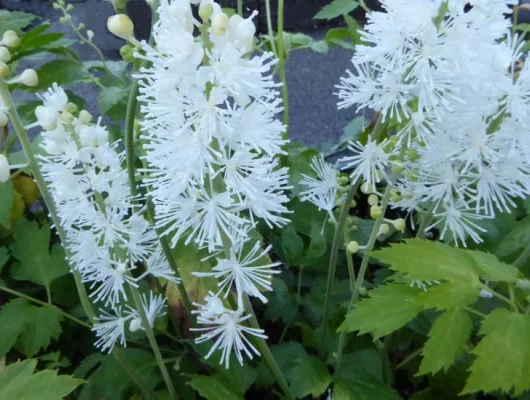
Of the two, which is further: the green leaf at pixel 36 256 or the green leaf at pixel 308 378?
the green leaf at pixel 36 256

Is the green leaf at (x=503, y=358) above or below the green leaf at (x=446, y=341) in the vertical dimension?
above

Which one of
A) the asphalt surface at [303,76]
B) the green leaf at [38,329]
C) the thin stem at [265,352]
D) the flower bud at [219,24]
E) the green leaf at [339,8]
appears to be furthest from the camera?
the asphalt surface at [303,76]

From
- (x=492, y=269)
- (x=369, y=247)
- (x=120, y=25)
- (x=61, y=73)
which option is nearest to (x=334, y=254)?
(x=369, y=247)

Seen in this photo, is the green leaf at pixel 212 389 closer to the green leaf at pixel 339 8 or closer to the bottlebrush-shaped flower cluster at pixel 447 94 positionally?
the bottlebrush-shaped flower cluster at pixel 447 94

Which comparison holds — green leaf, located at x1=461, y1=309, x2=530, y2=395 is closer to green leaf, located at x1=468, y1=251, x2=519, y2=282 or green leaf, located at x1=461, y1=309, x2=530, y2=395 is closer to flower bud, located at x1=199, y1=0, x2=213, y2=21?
green leaf, located at x1=468, y1=251, x2=519, y2=282

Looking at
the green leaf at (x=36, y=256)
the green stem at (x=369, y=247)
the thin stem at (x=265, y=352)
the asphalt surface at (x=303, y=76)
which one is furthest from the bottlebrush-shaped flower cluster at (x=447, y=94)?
the asphalt surface at (x=303, y=76)

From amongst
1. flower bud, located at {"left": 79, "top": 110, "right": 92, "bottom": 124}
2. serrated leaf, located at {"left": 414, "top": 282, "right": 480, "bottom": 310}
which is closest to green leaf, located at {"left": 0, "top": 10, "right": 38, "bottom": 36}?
flower bud, located at {"left": 79, "top": 110, "right": 92, "bottom": 124}

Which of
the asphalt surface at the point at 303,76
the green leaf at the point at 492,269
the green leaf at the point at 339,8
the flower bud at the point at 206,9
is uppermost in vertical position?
the flower bud at the point at 206,9

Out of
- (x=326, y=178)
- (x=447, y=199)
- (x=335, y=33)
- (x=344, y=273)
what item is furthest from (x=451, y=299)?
(x=335, y=33)
